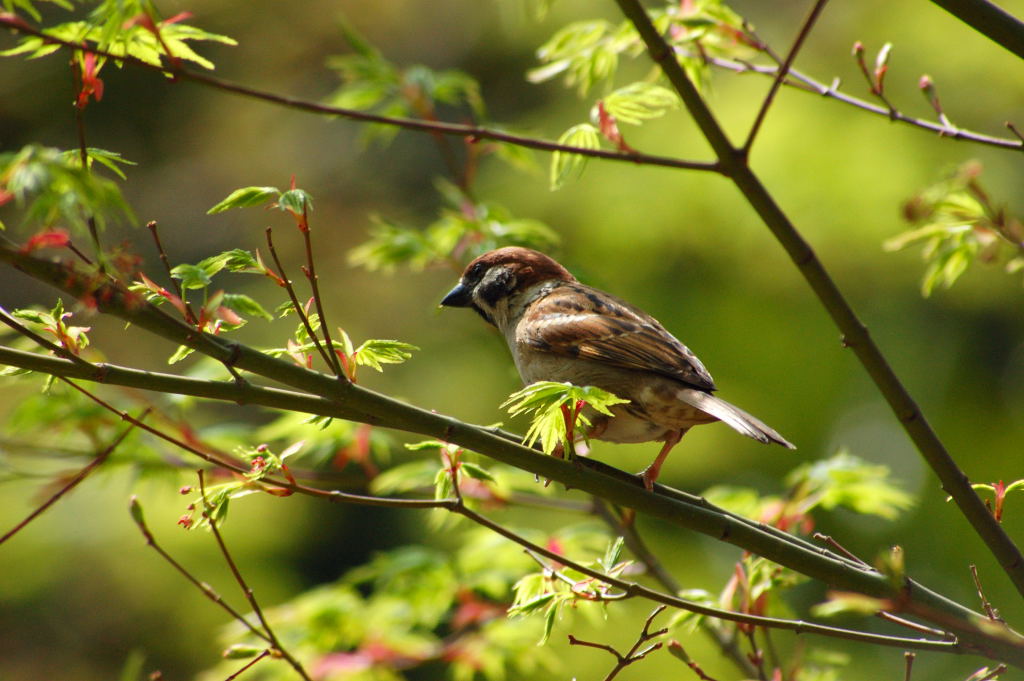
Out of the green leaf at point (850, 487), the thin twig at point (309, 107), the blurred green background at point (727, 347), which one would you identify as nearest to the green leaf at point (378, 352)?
the thin twig at point (309, 107)

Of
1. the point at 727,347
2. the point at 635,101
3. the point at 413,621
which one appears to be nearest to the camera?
the point at 635,101

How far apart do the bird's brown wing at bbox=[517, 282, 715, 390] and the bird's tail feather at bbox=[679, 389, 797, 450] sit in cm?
6

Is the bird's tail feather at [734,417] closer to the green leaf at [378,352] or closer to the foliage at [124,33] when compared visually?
the green leaf at [378,352]

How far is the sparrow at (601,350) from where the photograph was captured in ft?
9.03

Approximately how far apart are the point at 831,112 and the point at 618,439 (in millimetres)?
4064

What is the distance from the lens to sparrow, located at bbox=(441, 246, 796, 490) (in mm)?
2752

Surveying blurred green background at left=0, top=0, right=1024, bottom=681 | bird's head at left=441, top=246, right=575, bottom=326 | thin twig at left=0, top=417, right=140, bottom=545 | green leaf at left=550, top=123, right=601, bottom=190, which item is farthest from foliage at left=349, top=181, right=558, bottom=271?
blurred green background at left=0, top=0, right=1024, bottom=681

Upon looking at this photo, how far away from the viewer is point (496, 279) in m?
3.47

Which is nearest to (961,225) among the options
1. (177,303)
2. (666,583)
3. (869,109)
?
(869,109)

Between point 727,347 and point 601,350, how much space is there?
12.6 ft

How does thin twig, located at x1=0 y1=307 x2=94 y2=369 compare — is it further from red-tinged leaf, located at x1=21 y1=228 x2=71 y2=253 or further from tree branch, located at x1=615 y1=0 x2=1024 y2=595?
tree branch, located at x1=615 y1=0 x2=1024 y2=595

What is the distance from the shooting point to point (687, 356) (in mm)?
2881

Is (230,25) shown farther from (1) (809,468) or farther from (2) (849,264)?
(1) (809,468)

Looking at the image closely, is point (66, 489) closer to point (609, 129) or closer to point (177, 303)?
point (177, 303)
